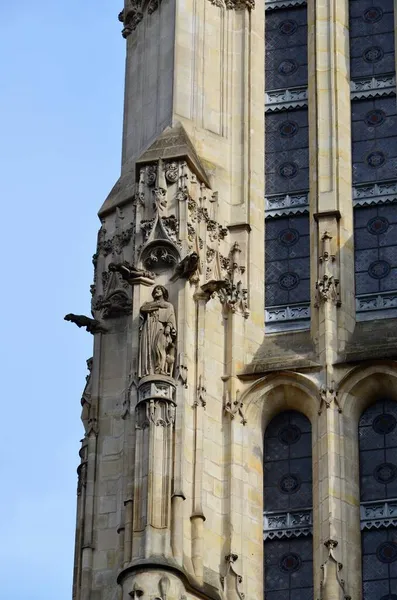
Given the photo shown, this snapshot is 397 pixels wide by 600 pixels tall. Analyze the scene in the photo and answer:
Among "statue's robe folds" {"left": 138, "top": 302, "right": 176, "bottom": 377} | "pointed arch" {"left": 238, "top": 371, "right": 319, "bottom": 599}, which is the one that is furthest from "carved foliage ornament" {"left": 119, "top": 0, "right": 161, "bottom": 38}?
"pointed arch" {"left": 238, "top": 371, "right": 319, "bottom": 599}

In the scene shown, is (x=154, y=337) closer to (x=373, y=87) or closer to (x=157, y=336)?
(x=157, y=336)

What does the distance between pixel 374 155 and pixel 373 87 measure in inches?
46.8

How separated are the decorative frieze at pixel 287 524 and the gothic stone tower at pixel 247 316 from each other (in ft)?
0.09

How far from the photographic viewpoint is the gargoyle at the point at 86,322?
38688 mm

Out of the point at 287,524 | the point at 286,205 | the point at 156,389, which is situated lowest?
the point at 287,524

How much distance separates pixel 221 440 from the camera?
37750 mm

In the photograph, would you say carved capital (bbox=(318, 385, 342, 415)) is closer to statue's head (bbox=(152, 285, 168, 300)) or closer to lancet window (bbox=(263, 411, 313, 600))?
lancet window (bbox=(263, 411, 313, 600))

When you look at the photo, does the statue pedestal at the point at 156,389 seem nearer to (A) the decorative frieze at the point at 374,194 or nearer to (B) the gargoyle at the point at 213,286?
(B) the gargoyle at the point at 213,286

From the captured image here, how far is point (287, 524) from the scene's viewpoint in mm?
37500

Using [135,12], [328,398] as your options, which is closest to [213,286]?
[328,398]

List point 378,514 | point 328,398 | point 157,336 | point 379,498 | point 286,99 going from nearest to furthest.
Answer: point 157,336, point 378,514, point 379,498, point 328,398, point 286,99

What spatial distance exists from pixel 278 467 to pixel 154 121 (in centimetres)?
569

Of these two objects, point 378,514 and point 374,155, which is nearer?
point 378,514

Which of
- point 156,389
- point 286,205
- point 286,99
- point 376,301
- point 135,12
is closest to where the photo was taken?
point 156,389
